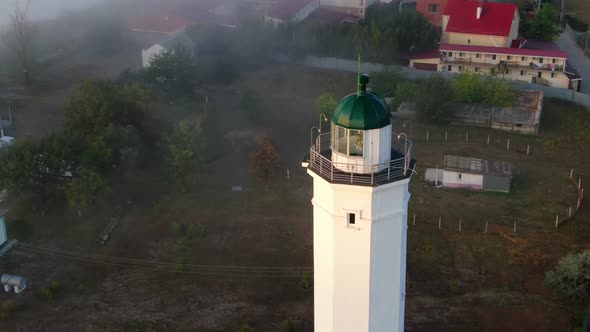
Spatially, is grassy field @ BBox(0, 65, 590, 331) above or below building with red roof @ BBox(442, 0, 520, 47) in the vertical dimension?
below

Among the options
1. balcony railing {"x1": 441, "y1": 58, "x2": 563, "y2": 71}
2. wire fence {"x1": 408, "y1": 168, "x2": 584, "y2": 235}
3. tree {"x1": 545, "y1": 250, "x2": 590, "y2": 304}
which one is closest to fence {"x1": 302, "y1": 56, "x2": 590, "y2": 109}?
balcony railing {"x1": 441, "y1": 58, "x2": 563, "y2": 71}

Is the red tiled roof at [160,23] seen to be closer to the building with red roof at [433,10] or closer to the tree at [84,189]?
the building with red roof at [433,10]

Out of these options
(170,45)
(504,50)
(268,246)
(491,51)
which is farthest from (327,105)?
(504,50)

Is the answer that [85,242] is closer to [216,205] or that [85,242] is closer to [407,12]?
[216,205]

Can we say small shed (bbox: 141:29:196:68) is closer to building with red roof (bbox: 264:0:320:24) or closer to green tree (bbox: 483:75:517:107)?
building with red roof (bbox: 264:0:320:24)

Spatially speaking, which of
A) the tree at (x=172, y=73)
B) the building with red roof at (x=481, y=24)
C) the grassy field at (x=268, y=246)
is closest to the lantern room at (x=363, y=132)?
the grassy field at (x=268, y=246)

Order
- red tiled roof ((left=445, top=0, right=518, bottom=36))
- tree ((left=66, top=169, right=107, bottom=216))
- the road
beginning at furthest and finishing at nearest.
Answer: red tiled roof ((left=445, top=0, right=518, bottom=36)) < the road < tree ((left=66, top=169, right=107, bottom=216))

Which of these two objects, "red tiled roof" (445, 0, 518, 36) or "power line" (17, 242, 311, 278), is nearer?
"power line" (17, 242, 311, 278)

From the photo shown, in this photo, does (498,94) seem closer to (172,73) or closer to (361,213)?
(172,73)
